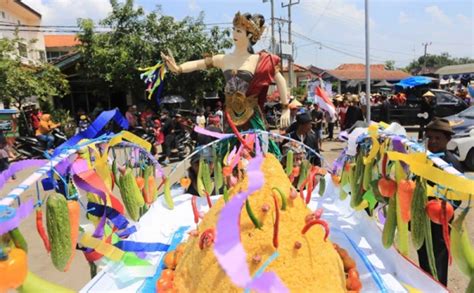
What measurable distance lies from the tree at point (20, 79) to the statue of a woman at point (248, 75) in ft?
28.8

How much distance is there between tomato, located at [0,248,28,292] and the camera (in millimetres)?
1182

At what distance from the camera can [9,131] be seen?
10320 mm

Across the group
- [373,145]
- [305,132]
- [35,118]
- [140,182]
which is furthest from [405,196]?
[35,118]

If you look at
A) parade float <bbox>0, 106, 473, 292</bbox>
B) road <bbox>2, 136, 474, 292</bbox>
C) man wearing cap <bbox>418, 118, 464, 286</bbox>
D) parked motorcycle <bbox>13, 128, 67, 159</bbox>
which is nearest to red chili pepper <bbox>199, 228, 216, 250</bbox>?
parade float <bbox>0, 106, 473, 292</bbox>

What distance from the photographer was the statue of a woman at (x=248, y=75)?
3471mm

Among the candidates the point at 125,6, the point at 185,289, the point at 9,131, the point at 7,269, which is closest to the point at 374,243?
the point at 185,289

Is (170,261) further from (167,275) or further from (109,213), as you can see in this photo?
(109,213)

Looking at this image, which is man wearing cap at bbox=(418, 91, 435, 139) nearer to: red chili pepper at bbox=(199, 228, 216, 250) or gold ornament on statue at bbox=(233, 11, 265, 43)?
gold ornament on statue at bbox=(233, 11, 265, 43)

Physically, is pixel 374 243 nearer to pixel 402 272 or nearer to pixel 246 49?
pixel 402 272

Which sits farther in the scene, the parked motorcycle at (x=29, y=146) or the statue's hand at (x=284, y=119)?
the parked motorcycle at (x=29, y=146)

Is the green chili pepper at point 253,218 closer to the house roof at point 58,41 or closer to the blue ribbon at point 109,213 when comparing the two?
the blue ribbon at point 109,213

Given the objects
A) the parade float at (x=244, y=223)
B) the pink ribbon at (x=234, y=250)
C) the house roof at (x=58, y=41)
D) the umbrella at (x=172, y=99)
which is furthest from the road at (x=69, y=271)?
the house roof at (x=58, y=41)

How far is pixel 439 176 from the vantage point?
1.44 meters

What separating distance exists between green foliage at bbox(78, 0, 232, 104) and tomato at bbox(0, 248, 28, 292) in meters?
13.1
